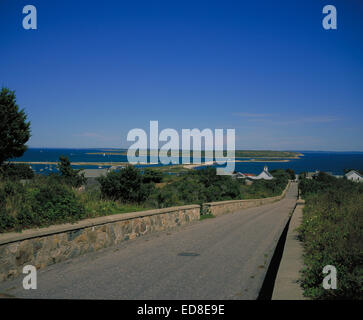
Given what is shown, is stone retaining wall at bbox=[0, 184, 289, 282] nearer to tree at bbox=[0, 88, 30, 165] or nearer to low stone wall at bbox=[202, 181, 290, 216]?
low stone wall at bbox=[202, 181, 290, 216]

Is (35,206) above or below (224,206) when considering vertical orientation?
above

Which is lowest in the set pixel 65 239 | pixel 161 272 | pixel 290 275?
pixel 161 272

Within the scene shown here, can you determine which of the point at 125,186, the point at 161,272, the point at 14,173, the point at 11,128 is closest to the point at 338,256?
the point at 161,272

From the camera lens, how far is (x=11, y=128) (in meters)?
30.0

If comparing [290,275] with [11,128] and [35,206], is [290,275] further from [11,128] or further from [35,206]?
[11,128]

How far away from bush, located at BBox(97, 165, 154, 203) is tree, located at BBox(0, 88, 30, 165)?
17520mm

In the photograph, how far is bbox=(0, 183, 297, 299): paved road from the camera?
5.96m

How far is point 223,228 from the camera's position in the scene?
14398 mm

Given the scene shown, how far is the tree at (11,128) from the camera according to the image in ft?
96.1

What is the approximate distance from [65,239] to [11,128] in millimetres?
25461

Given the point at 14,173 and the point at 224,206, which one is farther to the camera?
the point at 224,206

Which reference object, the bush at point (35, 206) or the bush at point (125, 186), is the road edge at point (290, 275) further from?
the bush at point (125, 186)

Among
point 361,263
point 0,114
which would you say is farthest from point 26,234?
point 0,114

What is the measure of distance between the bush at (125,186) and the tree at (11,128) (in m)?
17.5
